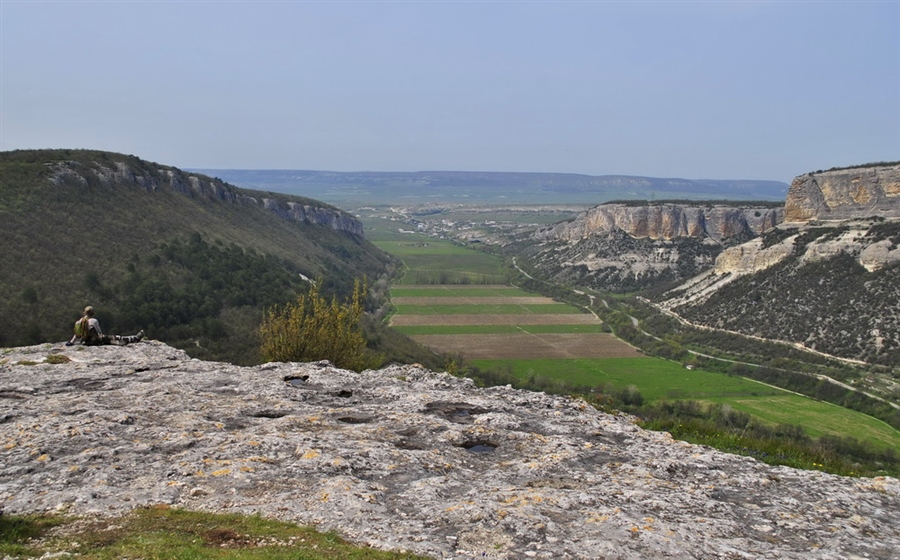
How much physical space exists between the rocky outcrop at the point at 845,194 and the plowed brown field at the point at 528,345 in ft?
158

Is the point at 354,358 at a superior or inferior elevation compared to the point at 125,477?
inferior

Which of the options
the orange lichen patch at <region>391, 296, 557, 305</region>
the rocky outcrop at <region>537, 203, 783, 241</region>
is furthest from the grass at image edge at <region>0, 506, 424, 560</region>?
the rocky outcrop at <region>537, 203, 783, 241</region>

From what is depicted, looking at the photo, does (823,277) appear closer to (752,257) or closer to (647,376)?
(752,257)

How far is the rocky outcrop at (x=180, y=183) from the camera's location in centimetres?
6762

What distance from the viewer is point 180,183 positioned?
93.9 metres

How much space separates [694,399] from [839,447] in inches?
887

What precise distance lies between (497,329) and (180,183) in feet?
199

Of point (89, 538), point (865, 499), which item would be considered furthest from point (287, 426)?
point (865, 499)

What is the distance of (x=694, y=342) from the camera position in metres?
88.9

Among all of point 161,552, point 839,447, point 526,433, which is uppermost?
point 161,552

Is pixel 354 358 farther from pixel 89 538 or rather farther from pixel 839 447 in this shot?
pixel 839 447

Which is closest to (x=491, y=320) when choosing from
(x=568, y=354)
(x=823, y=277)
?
(x=568, y=354)

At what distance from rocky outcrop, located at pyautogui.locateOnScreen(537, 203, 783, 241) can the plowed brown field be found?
230 ft

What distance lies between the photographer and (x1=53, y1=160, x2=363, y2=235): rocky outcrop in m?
67.6
